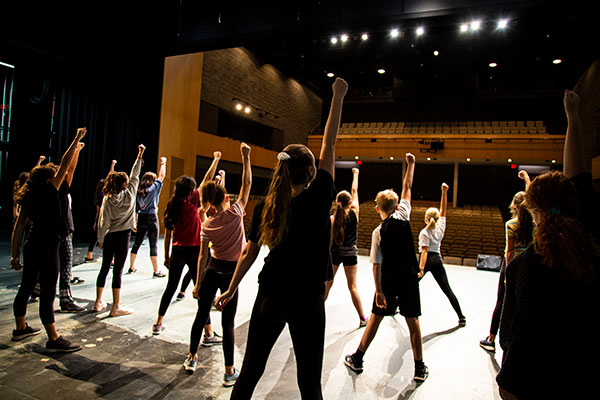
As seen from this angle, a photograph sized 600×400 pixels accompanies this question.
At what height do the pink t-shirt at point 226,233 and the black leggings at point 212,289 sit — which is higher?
the pink t-shirt at point 226,233

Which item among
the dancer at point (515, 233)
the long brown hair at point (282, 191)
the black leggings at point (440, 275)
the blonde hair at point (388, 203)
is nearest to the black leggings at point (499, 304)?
the dancer at point (515, 233)

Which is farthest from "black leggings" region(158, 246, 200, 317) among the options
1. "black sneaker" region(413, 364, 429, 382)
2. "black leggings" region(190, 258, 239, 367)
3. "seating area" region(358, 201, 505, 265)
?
"seating area" region(358, 201, 505, 265)

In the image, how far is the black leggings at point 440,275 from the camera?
397cm

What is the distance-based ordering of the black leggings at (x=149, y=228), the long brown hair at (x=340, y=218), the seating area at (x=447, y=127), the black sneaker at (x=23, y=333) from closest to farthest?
1. the black sneaker at (x=23, y=333)
2. the long brown hair at (x=340, y=218)
3. the black leggings at (x=149, y=228)
4. the seating area at (x=447, y=127)

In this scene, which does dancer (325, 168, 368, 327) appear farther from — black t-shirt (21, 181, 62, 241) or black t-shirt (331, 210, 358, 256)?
black t-shirt (21, 181, 62, 241)

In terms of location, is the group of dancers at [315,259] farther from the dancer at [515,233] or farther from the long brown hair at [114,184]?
the long brown hair at [114,184]

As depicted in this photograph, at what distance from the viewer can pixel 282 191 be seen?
4.88 feet

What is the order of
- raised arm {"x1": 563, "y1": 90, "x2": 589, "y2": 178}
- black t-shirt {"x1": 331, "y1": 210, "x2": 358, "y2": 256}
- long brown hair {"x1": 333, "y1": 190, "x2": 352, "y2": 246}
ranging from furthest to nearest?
black t-shirt {"x1": 331, "y1": 210, "x2": 358, "y2": 256}, long brown hair {"x1": 333, "y1": 190, "x2": 352, "y2": 246}, raised arm {"x1": 563, "y1": 90, "x2": 589, "y2": 178}

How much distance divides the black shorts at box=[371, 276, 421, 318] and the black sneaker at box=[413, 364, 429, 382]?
416mm

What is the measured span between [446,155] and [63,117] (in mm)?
14038

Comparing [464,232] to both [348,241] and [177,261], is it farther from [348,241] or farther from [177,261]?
[177,261]

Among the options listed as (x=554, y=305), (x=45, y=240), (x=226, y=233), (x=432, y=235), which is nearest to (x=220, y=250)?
(x=226, y=233)

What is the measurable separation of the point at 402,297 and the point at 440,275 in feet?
5.04

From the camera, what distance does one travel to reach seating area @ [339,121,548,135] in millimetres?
15783
